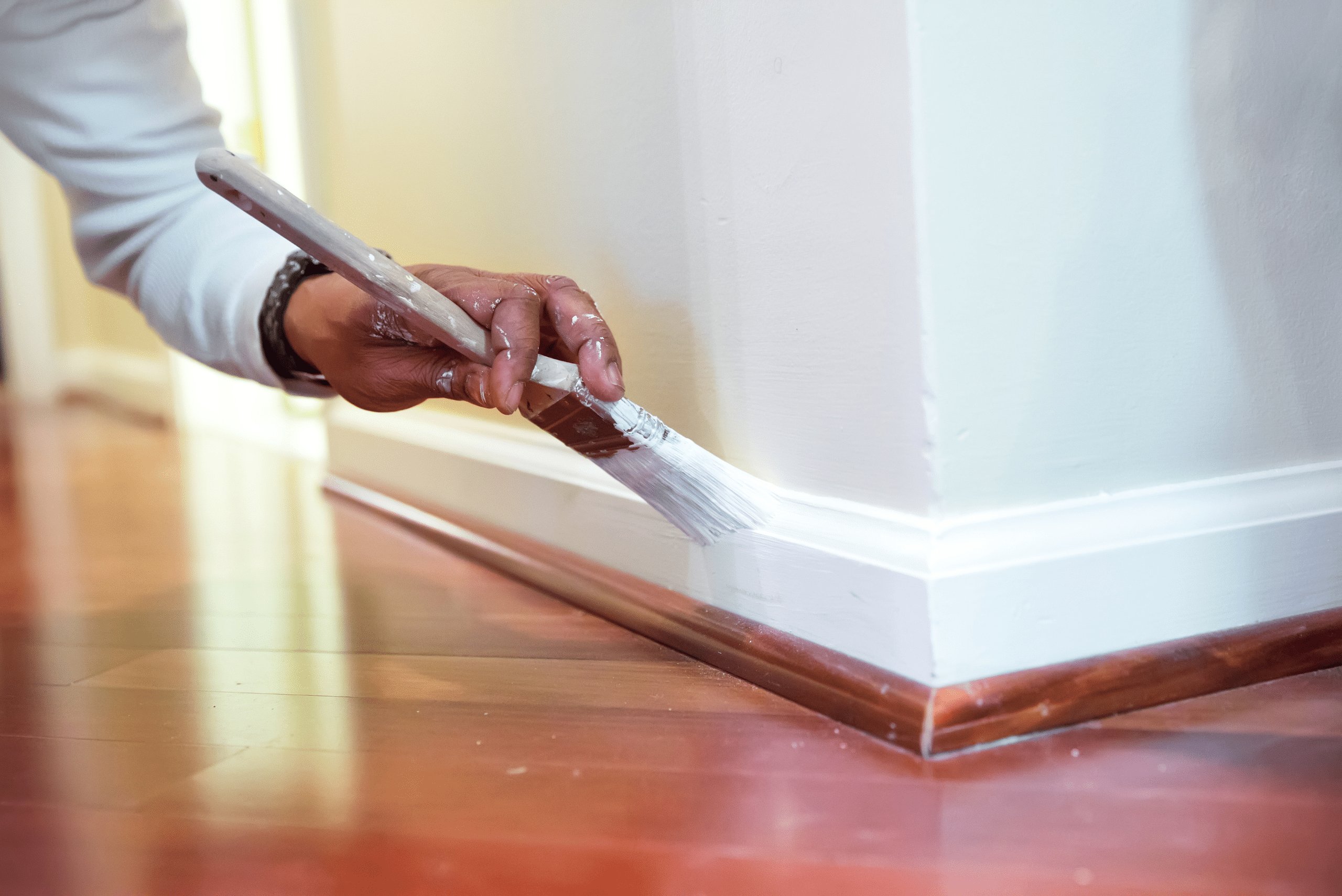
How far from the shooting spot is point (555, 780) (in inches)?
21.8

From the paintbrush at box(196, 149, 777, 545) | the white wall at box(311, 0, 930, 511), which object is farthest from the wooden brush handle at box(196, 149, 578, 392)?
the white wall at box(311, 0, 930, 511)

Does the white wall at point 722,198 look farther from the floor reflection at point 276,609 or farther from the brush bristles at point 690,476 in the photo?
the floor reflection at point 276,609

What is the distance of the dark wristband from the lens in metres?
0.86

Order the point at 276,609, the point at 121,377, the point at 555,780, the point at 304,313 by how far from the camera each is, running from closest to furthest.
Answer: the point at 555,780, the point at 304,313, the point at 276,609, the point at 121,377

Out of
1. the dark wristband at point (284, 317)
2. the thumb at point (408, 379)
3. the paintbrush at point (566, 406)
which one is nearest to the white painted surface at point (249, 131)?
the dark wristband at point (284, 317)

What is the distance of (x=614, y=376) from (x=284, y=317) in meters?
0.31

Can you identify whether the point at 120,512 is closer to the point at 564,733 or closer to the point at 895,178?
the point at 564,733

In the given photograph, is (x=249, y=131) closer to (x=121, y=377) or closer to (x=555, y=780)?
(x=121, y=377)

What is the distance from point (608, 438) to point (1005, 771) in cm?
31

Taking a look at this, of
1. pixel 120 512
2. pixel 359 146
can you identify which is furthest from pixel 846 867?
pixel 120 512

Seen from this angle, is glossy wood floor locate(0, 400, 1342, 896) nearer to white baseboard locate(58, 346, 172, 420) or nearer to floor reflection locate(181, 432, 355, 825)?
floor reflection locate(181, 432, 355, 825)

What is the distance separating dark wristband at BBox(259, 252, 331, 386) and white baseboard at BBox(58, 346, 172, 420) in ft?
6.10

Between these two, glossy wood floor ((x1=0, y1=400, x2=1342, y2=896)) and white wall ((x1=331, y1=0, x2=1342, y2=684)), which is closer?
glossy wood floor ((x1=0, y1=400, x2=1342, y2=896))

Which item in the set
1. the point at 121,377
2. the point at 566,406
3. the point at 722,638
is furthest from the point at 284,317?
the point at 121,377
